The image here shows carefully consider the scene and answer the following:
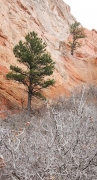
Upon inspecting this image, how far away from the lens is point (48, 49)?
3938 cm

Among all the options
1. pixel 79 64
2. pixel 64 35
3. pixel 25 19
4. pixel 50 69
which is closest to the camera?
pixel 50 69

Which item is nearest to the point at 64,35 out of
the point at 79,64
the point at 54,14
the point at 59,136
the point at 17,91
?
the point at 54,14

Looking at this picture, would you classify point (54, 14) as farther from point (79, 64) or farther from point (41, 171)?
point (41, 171)

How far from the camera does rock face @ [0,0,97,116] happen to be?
29.0 metres

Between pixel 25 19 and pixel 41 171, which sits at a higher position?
pixel 25 19

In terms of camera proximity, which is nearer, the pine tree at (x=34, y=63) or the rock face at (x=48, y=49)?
the pine tree at (x=34, y=63)

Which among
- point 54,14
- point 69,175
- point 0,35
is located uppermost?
point 54,14

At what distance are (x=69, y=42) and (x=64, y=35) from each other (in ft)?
16.3

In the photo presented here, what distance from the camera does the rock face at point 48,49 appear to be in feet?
95.2

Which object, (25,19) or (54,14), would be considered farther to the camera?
(54,14)

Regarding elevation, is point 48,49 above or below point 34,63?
above

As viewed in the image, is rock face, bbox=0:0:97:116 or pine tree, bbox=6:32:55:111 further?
rock face, bbox=0:0:97:116

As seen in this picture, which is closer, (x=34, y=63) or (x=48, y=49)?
(x=34, y=63)

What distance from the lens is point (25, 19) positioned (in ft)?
130
